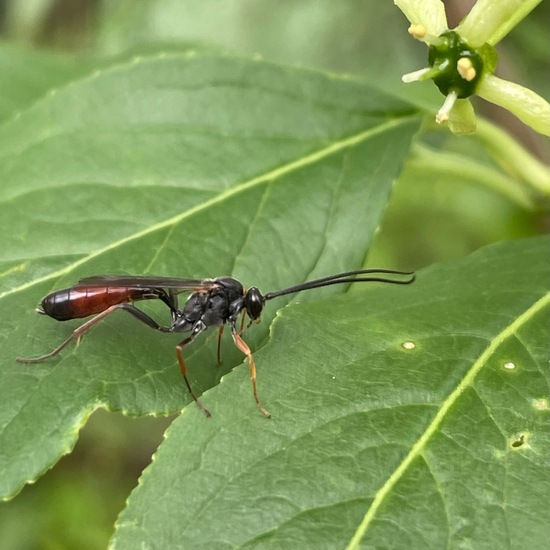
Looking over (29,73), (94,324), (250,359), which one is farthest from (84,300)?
(29,73)

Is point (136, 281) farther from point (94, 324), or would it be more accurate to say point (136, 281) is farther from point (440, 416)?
point (440, 416)

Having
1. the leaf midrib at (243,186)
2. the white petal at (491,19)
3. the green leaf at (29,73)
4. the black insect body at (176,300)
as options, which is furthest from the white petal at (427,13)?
the green leaf at (29,73)

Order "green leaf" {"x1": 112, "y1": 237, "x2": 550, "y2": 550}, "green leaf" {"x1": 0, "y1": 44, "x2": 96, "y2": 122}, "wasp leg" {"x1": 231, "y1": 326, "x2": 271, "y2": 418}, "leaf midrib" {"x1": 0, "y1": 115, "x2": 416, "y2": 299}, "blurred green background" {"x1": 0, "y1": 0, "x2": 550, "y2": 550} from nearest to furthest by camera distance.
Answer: "green leaf" {"x1": 112, "y1": 237, "x2": 550, "y2": 550} → "wasp leg" {"x1": 231, "y1": 326, "x2": 271, "y2": 418} → "leaf midrib" {"x1": 0, "y1": 115, "x2": 416, "y2": 299} → "green leaf" {"x1": 0, "y1": 44, "x2": 96, "y2": 122} → "blurred green background" {"x1": 0, "y1": 0, "x2": 550, "y2": 550}

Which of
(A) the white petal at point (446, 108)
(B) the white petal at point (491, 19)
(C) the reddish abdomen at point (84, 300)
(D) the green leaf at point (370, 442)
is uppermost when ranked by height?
(B) the white petal at point (491, 19)

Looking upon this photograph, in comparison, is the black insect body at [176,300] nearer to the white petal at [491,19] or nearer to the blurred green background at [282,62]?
the white petal at [491,19]

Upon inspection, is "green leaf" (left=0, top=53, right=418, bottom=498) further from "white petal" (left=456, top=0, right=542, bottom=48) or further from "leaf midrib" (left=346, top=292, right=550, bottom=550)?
"white petal" (left=456, top=0, right=542, bottom=48)

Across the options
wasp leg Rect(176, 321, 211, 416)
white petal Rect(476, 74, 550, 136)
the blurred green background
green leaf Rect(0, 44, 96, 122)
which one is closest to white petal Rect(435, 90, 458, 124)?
white petal Rect(476, 74, 550, 136)
